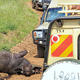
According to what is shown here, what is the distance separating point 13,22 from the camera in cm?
2064

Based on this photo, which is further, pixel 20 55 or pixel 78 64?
pixel 20 55

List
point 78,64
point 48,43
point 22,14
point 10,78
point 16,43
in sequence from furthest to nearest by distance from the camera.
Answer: point 22,14 → point 16,43 → point 10,78 → point 48,43 → point 78,64

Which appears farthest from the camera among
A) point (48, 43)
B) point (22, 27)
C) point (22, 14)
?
point (22, 14)

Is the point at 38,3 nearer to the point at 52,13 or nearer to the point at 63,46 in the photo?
the point at 52,13

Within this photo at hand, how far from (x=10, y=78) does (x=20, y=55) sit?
0.62 meters

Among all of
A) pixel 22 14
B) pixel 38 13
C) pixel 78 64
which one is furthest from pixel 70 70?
pixel 38 13

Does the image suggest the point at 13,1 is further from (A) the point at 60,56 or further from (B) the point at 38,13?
(A) the point at 60,56

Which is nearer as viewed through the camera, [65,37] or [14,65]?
[65,37]

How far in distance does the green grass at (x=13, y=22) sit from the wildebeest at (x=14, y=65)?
6.08 m

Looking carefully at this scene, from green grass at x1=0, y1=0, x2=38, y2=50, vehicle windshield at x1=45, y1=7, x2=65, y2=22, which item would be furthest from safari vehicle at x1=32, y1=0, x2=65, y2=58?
green grass at x1=0, y1=0, x2=38, y2=50

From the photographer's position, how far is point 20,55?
8.84 meters

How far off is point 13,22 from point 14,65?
1204cm

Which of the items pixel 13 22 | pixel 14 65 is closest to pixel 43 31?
pixel 14 65

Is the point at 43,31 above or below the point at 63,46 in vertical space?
below
